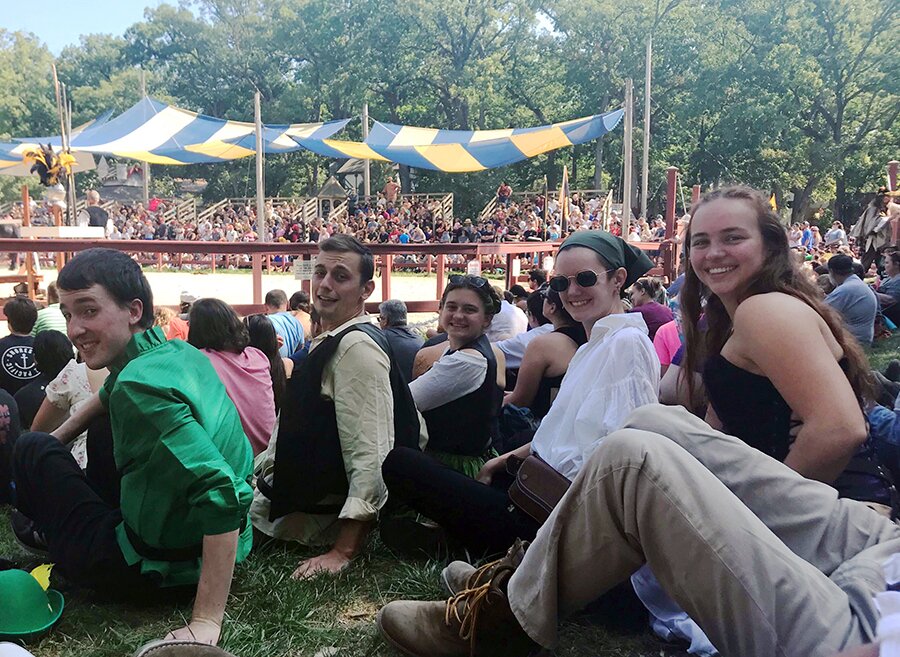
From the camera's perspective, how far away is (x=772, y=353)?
1.91 meters

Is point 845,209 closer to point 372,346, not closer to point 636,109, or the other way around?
point 636,109

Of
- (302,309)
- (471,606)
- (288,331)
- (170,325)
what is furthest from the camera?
(302,309)

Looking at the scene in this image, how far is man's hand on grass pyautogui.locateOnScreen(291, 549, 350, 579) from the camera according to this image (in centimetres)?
264

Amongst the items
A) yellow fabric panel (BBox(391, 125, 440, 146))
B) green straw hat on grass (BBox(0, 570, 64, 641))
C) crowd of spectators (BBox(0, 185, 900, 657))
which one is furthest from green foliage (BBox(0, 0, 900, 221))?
green straw hat on grass (BBox(0, 570, 64, 641))

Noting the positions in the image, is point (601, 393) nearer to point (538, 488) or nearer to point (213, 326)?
point (538, 488)

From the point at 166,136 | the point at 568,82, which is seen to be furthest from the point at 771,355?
the point at 568,82

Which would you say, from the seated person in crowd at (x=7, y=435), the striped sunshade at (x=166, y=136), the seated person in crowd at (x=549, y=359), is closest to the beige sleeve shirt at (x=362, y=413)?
the seated person in crowd at (x=549, y=359)

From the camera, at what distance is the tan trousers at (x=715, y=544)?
54.8 inches

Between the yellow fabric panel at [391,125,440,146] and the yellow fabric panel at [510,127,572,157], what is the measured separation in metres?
2.36

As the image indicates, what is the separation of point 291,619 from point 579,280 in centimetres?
142

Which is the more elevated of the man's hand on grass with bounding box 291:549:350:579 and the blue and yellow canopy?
the blue and yellow canopy

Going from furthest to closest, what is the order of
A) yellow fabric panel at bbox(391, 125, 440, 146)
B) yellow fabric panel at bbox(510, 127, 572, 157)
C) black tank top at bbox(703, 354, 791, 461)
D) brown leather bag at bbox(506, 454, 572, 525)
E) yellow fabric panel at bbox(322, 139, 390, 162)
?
1. yellow fabric panel at bbox(322, 139, 390, 162)
2. yellow fabric panel at bbox(391, 125, 440, 146)
3. yellow fabric panel at bbox(510, 127, 572, 157)
4. brown leather bag at bbox(506, 454, 572, 525)
5. black tank top at bbox(703, 354, 791, 461)

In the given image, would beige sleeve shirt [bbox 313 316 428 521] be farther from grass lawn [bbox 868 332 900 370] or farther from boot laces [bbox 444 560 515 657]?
grass lawn [bbox 868 332 900 370]

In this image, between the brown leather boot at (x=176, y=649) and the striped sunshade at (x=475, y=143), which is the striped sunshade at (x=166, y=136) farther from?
the brown leather boot at (x=176, y=649)
